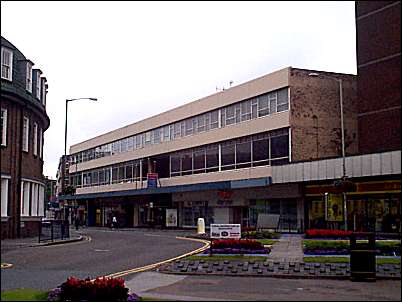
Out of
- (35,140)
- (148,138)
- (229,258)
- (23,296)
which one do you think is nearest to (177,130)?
(148,138)

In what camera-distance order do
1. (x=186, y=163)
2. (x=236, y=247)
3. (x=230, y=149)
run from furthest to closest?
(x=186, y=163)
(x=230, y=149)
(x=236, y=247)

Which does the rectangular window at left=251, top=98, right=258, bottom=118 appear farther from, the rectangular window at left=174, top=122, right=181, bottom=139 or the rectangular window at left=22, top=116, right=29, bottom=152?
the rectangular window at left=22, top=116, right=29, bottom=152

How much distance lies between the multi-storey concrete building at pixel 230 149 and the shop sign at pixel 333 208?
5741 mm

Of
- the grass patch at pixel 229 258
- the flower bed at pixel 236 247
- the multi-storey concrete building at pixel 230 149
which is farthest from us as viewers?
the multi-storey concrete building at pixel 230 149

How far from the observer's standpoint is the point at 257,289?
→ 1537 centimetres

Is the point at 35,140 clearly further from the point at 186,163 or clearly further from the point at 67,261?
the point at 186,163

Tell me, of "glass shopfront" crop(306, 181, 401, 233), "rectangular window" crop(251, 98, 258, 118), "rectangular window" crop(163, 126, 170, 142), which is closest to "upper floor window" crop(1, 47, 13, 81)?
"glass shopfront" crop(306, 181, 401, 233)

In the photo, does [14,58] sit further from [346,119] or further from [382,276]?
[382,276]

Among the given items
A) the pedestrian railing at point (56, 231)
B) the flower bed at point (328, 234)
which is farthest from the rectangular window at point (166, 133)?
the flower bed at point (328, 234)

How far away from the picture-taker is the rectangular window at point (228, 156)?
5394 cm

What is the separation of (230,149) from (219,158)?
212 cm

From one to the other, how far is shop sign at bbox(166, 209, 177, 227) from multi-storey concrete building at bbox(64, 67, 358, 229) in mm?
160

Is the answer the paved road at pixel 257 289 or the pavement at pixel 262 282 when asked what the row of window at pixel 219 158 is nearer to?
the pavement at pixel 262 282

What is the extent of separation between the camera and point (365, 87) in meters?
26.8
